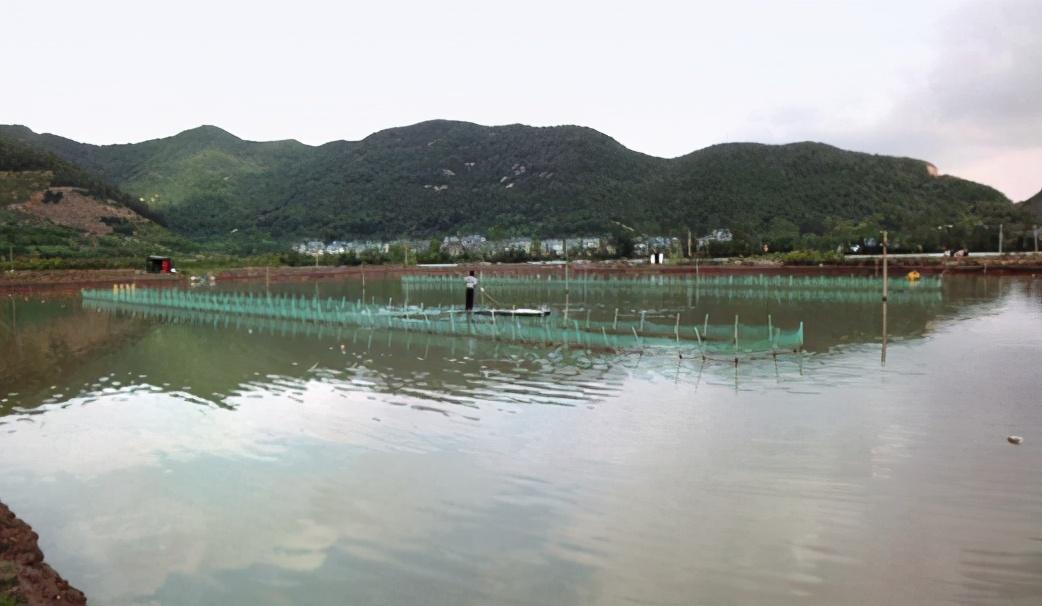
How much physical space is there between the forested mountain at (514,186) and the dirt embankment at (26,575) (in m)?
99.1

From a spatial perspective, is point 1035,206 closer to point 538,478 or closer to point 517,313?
point 517,313

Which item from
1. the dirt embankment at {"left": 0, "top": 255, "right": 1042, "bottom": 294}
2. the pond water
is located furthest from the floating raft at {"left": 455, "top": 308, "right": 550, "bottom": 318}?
the dirt embankment at {"left": 0, "top": 255, "right": 1042, "bottom": 294}

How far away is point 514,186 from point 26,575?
125 metres

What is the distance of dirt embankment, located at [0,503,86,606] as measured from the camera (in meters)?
6.34

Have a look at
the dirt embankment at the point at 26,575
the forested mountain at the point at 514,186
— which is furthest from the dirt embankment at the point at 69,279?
the dirt embankment at the point at 26,575

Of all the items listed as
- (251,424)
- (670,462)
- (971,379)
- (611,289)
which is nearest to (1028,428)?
(971,379)

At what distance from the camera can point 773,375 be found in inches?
699

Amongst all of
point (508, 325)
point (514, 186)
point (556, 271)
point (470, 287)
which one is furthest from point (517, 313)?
point (514, 186)

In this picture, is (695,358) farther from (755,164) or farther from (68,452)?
(755,164)

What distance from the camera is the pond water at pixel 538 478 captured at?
24.3 ft

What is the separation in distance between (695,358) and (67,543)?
1502 cm

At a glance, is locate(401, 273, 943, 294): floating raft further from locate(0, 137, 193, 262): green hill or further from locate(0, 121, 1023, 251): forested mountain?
locate(0, 121, 1023, 251): forested mountain

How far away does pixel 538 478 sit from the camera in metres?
10.4

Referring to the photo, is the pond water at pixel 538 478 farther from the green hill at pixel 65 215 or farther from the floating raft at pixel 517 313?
the green hill at pixel 65 215
